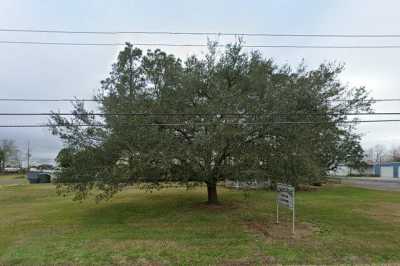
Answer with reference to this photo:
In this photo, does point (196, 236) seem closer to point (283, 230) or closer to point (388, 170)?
point (283, 230)

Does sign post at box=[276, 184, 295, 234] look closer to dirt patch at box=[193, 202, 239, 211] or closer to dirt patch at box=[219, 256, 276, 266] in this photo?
dirt patch at box=[219, 256, 276, 266]

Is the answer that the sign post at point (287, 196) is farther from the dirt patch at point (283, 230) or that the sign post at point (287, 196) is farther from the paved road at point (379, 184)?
the paved road at point (379, 184)

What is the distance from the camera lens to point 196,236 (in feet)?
30.4

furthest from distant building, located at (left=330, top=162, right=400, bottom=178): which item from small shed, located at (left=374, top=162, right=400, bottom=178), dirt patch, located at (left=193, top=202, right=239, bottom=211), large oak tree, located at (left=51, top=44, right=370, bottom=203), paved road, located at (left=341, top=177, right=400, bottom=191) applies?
large oak tree, located at (left=51, top=44, right=370, bottom=203)

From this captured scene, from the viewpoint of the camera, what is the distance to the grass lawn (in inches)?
291

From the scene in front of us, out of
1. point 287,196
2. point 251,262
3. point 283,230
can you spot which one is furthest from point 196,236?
point 287,196

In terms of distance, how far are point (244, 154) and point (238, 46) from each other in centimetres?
419

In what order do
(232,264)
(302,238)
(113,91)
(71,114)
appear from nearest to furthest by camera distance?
(232,264), (302,238), (71,114), (113,91)

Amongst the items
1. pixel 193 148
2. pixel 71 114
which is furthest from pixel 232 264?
pixel 71 114

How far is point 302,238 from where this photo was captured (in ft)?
29.7

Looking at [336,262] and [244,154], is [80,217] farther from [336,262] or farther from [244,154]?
[336,262]

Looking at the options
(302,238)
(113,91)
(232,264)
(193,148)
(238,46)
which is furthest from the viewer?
(113,91)

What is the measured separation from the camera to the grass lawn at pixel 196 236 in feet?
24.2

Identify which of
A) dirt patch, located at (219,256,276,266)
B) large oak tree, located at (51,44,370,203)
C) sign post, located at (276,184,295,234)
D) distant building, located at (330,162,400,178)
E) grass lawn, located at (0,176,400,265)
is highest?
large oak tree, located at (51,44,370,203)
